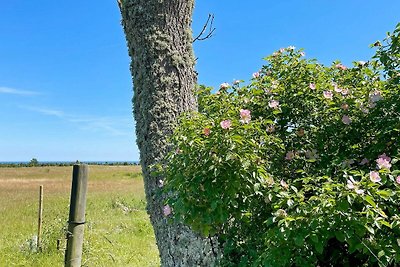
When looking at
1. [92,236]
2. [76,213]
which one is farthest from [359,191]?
[92,236]

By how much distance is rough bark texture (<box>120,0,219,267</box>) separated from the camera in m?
2.67

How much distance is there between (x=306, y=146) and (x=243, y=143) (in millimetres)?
653

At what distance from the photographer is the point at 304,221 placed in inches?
66.9

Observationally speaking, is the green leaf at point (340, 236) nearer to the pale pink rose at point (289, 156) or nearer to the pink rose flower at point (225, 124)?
the pink rose flower at point (225, 124)

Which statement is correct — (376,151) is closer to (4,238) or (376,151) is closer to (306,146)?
(306,146)

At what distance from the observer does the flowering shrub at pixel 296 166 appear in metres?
1.69

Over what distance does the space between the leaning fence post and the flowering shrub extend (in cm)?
71

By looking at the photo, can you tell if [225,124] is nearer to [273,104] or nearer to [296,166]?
[273,104]

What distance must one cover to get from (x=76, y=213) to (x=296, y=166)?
60.7 inches

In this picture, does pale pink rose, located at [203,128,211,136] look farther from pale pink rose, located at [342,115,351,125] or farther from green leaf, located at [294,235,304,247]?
pale pink rose, located at [342,115,351,125]

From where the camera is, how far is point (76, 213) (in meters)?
2.74

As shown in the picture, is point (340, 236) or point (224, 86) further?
Result: point (224, 86)

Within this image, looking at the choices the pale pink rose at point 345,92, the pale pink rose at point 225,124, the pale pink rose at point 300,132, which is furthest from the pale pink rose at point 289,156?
the pale pink rose at point 225,124

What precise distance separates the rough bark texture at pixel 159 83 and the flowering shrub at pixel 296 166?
0.77ft
